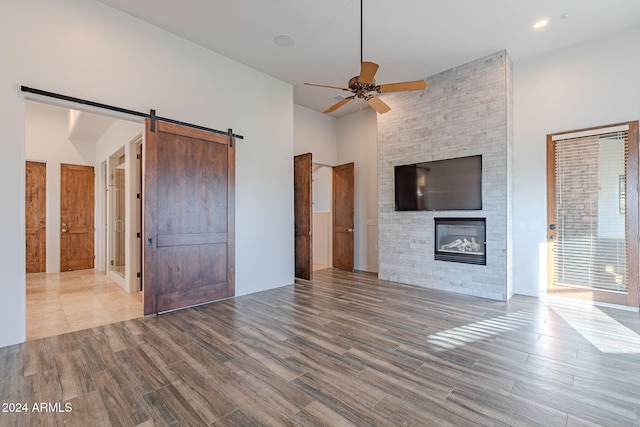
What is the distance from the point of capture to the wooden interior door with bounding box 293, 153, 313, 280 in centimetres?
589

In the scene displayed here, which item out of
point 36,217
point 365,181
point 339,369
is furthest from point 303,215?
point 36,217

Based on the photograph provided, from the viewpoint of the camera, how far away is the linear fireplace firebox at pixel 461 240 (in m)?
4.68

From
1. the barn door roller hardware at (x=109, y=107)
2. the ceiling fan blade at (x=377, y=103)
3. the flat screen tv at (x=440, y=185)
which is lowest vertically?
the flat screen tv at (x=440, y=185)

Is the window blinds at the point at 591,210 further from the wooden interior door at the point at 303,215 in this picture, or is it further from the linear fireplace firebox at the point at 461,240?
the wooden interior door at the point at 303,215

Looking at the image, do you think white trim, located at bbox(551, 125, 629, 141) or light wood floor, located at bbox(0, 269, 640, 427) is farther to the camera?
white trim, located at bbox(551, 125, 629, 141)

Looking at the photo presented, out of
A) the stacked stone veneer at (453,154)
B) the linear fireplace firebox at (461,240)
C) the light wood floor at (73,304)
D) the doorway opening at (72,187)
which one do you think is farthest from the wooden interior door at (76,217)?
the linear fireplace firebox at (461,240)

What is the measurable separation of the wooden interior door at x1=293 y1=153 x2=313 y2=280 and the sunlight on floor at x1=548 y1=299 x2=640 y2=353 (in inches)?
158

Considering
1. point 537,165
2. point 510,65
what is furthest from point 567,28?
point 537,165

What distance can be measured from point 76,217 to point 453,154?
8784mm

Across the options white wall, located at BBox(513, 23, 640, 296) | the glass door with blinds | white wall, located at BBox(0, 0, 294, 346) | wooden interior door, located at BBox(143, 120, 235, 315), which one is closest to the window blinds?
the glass door with blinds

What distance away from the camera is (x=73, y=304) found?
4258mm

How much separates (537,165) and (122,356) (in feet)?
19.6

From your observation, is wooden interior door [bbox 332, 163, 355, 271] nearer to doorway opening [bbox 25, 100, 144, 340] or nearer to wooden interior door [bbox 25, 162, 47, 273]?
doorway opening [bbox 25, 100, 144, 340]

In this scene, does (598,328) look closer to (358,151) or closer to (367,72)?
(367,72)
